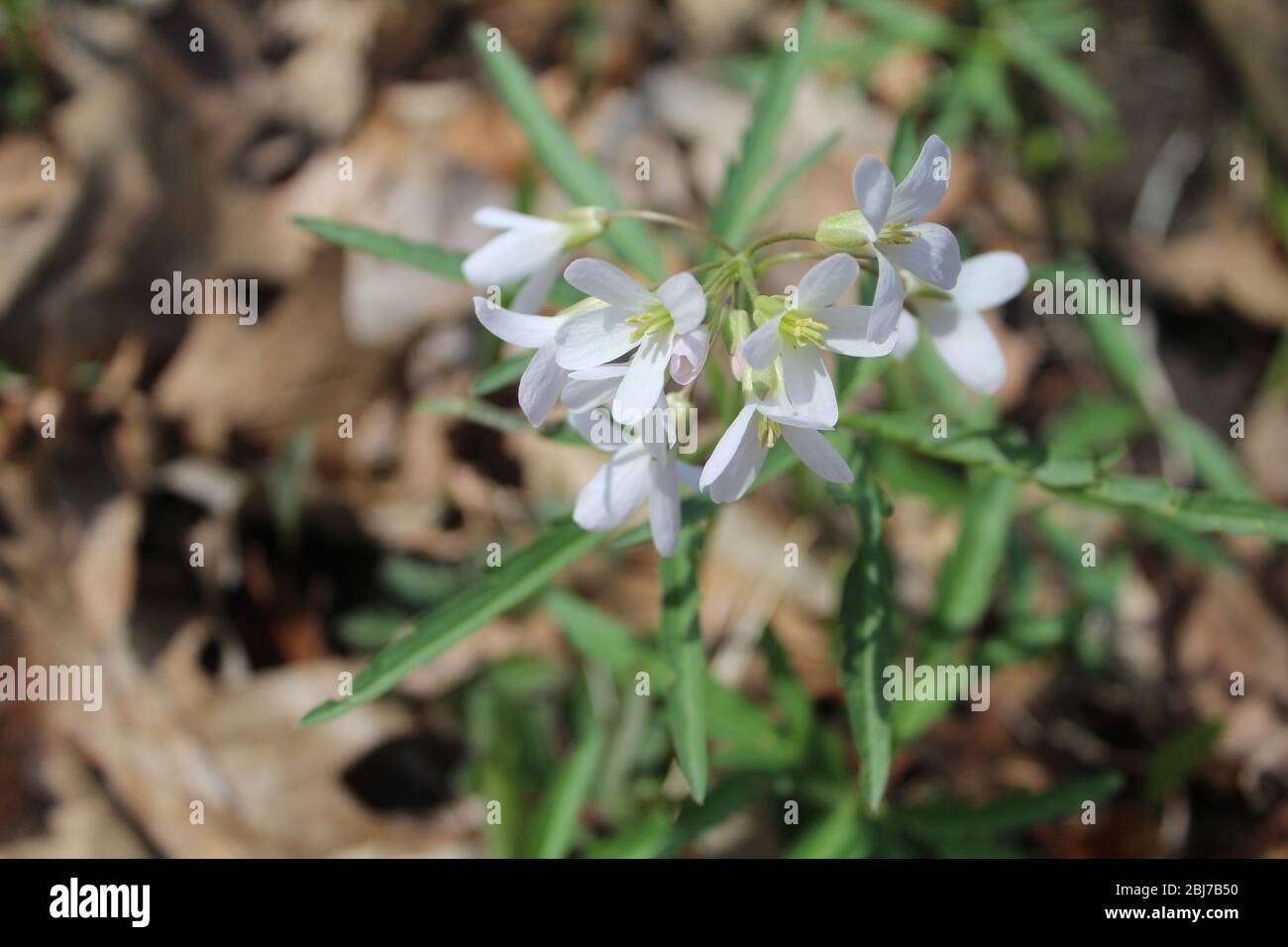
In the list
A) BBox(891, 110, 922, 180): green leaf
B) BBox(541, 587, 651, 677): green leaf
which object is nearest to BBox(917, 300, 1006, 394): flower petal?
BBox(891, 110, 922, 180): green leaf

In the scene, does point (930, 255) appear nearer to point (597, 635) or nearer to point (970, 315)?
point (970, 315)

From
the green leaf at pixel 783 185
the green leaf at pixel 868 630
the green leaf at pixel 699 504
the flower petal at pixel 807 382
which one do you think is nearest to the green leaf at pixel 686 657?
the green leaf at pixel 699 504

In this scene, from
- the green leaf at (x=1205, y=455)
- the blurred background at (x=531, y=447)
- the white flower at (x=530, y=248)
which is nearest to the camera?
the white flower at (x=530, y=248)

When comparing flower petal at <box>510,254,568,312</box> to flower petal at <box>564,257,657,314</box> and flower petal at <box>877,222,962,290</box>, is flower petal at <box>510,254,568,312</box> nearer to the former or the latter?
flower petal at <box>564,257,657,314</box>

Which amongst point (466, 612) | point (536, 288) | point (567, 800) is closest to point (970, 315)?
point (536, 288)

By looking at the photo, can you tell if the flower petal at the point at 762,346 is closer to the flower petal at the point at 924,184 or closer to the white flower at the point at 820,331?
the white flower at the point at 820,331
